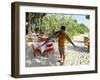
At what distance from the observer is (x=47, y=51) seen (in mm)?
1966

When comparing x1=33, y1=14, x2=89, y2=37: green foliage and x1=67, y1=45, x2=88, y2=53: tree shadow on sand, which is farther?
x1=67, y1=45, x2=88, y2=53: tree shadow on sand

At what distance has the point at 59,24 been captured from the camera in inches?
Result: 79.3

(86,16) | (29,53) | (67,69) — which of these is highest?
(86,16)

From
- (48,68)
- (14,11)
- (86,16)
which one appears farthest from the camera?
(86,16)

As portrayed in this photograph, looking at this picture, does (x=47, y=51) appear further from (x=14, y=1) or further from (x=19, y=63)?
(x=14, y=1)

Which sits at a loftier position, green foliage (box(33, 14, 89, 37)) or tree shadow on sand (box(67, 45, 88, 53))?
green foliage (box(33, 14, 89, 37))

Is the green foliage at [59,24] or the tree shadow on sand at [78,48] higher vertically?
the green foliage at [59,24]

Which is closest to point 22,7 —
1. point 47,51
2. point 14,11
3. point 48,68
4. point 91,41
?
point 14,11

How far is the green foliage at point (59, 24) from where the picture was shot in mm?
1955

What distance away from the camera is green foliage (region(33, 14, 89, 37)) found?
1.96m

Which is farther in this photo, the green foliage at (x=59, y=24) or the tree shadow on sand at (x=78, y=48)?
the tree shadow on sand at (x=78, y=48)

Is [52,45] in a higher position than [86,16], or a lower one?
lower

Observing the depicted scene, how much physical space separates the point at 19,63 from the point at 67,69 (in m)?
0.42

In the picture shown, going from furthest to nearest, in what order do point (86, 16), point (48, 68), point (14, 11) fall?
point (86, 16)
point (48, 68)
point (14, 11)
